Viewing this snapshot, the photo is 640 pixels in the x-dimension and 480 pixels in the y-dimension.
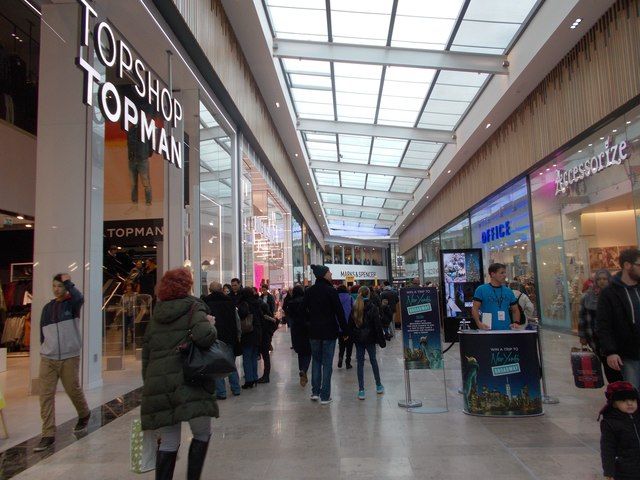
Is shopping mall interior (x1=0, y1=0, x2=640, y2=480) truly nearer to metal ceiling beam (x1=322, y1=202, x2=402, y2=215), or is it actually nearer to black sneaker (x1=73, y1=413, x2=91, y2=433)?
black sneaker (x1=73, y1=413, x2=91, y2=433)

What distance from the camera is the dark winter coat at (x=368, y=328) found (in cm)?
589

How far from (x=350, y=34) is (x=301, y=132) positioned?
282 inches

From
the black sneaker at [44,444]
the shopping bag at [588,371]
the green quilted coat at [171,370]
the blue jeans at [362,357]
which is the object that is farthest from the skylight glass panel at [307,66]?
the green quilted coat at [171,370]

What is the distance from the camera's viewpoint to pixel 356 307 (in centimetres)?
601

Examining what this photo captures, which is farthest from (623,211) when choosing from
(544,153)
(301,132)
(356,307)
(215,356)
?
(301,132)

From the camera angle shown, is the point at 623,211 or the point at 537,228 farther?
the point at 537,228

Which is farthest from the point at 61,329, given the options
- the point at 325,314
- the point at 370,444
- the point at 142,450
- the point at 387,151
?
the point at 387,151

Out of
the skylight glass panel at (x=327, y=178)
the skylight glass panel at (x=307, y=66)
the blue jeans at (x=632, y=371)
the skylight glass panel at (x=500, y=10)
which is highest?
the skylight glass panel at (x=307, y=66)

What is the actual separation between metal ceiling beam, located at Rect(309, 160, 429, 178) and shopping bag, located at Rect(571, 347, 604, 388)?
17060 millimetres

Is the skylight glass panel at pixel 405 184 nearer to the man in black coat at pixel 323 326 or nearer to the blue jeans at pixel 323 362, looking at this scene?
the man in black coat at pixel 323 326

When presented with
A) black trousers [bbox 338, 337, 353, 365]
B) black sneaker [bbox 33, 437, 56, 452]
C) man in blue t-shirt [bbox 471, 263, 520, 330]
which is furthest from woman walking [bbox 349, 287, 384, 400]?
black sneaker [bbox 33, 437, 56, 452]

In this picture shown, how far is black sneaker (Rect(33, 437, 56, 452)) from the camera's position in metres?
4.14

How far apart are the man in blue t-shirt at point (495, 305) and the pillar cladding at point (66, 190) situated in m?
4.87

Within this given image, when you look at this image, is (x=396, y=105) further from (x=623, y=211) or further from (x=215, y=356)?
(x=215, y=356)
